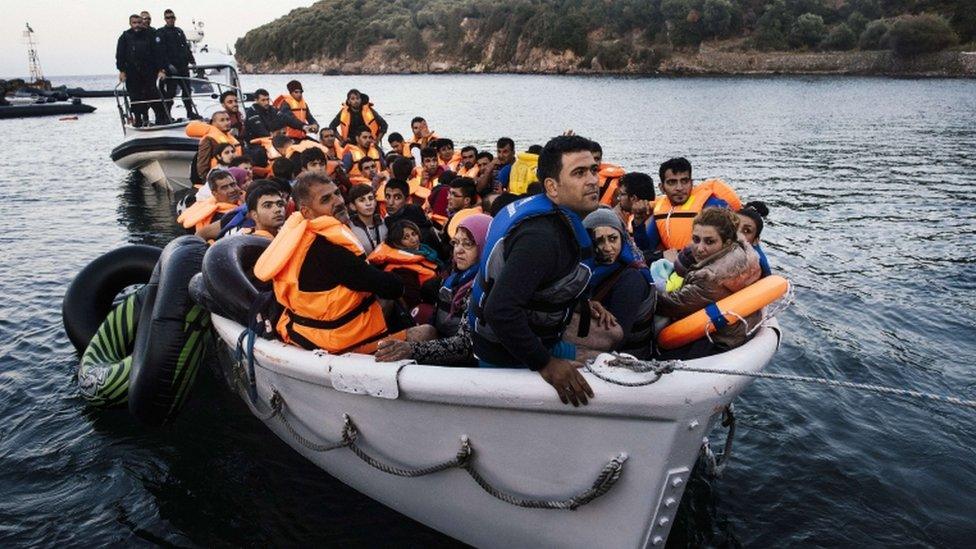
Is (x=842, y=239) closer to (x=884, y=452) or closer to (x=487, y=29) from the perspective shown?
(x=884, y=452)

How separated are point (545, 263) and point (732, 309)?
1176 mm

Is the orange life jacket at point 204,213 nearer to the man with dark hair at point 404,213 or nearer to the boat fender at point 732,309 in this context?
the man with dark hair at point 404,213

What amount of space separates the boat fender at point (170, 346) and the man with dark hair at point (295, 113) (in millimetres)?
7369

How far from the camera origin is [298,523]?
4.09m

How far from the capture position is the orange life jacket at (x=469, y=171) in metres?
8.01

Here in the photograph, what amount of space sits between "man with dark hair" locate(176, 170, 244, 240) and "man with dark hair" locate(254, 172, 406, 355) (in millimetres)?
3214

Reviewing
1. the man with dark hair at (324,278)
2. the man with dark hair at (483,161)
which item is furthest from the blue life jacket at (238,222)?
the man with dark hair at (483,161)

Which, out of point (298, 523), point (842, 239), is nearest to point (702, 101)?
point (842, 239)

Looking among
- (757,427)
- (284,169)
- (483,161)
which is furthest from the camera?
(483,161)

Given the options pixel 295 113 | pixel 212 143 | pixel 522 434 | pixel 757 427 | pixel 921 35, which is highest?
pixel 921 35

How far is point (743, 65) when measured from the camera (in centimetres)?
6184

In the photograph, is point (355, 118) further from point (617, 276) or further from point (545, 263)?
point (545, 263)

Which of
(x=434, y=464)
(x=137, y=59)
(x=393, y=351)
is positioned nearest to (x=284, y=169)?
(x=393, y=351)

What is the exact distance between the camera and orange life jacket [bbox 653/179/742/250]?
4887mm
